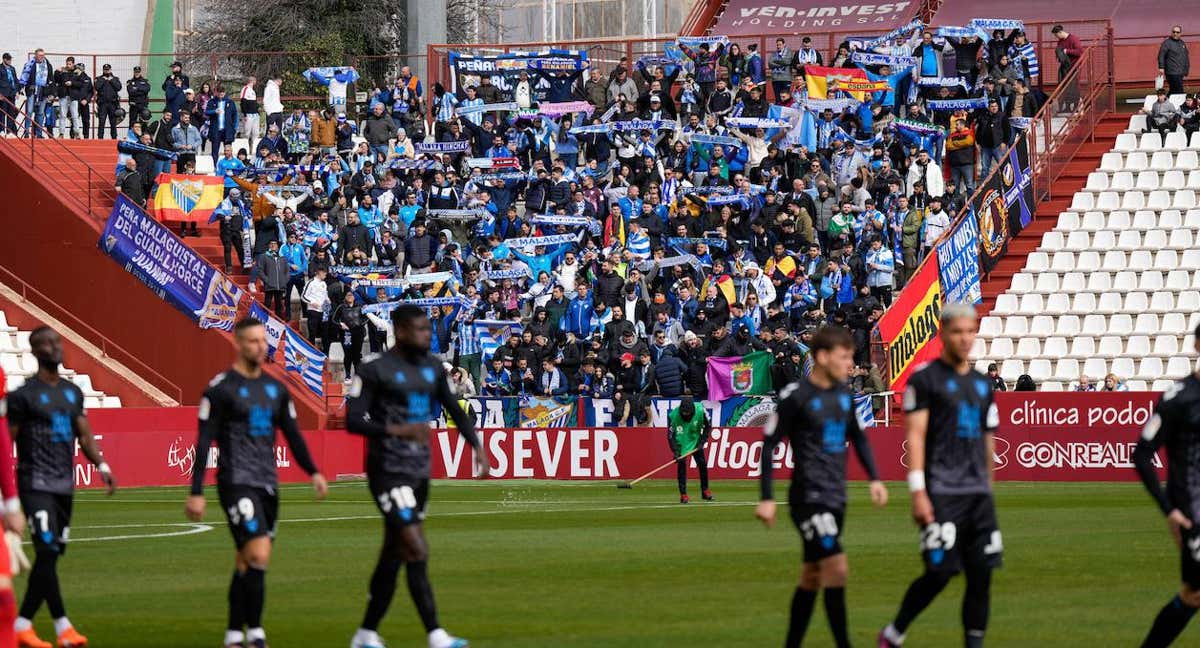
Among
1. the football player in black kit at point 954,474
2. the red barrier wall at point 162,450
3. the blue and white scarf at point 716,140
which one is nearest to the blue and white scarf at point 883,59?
the blue and white scarf at point 716,140

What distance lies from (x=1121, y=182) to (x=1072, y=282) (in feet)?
10.3

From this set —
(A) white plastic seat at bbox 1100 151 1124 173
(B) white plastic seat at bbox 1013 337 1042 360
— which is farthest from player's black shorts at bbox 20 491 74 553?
(A) white plastic seat at bbox 1100 151 1124 173

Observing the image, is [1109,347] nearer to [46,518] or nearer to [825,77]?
[825,77]

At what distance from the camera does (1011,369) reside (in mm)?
39562

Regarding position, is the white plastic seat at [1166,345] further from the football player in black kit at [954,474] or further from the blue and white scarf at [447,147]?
the football player in black kit at [954,474]

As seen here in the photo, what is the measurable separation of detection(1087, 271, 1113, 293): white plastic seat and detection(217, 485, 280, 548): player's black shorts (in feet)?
102

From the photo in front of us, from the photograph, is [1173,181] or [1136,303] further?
[1173,181]

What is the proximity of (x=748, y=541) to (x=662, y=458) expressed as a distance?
14.6 meters

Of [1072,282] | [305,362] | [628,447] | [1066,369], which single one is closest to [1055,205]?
[1072,282]

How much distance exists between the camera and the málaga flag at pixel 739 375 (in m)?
36.7

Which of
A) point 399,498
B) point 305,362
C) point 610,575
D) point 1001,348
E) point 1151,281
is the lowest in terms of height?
point 305,362

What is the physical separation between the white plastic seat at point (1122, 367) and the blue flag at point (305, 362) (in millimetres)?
15981

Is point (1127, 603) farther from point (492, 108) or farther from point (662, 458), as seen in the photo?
point (492, 108)

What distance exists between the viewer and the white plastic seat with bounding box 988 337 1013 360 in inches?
1574
